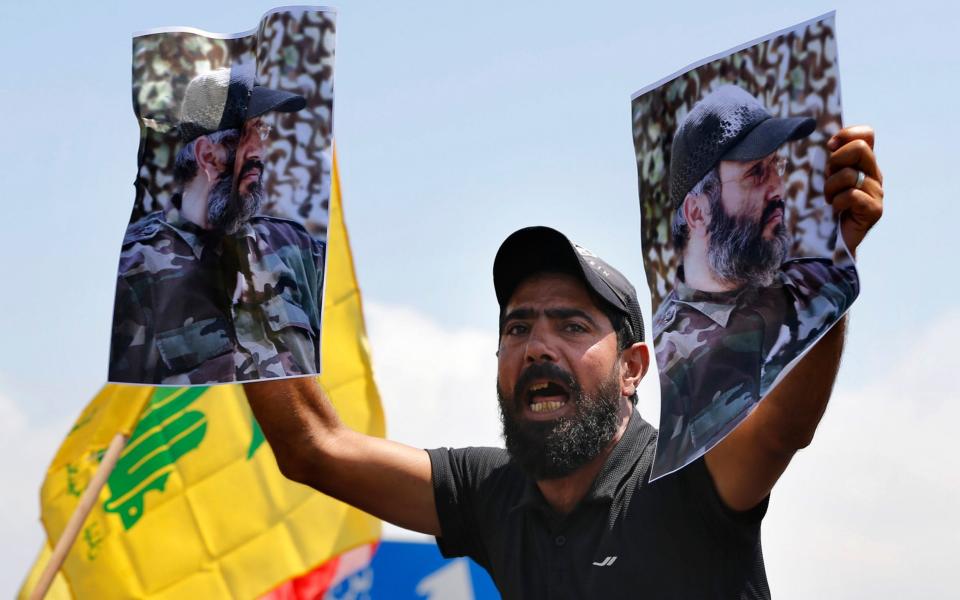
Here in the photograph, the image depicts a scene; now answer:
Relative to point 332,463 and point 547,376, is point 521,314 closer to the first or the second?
point 547,376

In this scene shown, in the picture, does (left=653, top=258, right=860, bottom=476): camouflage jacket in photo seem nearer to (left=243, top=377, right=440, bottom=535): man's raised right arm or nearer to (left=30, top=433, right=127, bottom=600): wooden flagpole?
(left=243, top=377, right=440, bottom=535): man's raised right arm

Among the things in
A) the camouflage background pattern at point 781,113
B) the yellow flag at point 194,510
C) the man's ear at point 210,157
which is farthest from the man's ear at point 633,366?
the yellow flag at point 194,510

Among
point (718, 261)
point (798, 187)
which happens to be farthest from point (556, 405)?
point (798, 187)

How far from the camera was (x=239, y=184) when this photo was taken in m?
3.81

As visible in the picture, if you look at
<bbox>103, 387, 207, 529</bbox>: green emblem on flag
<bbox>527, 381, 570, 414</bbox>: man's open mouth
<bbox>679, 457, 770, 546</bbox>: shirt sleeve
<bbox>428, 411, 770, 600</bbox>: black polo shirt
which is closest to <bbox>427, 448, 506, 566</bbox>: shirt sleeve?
<bbox>428, 411, 770, 600</bbox>: black polo shirt

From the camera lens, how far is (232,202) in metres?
3.82

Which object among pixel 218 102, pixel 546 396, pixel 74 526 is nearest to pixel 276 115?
pixel 218 102

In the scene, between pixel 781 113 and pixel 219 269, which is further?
pixel 219 269

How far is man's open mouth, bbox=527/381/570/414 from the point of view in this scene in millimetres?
4039

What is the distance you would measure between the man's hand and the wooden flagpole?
4.39 metres

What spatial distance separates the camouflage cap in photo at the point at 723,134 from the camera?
3268 millimetres

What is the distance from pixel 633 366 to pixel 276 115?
1.38 meters

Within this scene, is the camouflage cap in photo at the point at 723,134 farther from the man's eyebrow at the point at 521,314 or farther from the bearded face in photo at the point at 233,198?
the bearded face in photo at the point at 233,198

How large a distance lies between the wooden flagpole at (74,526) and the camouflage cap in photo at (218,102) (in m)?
3.10
